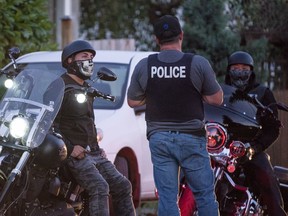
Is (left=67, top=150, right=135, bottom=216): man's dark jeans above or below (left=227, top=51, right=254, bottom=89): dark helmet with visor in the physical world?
below

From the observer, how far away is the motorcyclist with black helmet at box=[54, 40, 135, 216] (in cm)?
781

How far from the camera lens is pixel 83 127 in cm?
795

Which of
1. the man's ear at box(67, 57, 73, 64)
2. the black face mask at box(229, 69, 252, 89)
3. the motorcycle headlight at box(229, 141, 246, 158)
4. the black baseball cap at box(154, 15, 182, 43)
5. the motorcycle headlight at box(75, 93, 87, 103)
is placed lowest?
the motorcycle headlight at box(229, 141, 246, 158)

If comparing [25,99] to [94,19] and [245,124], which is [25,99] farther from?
[94,19]

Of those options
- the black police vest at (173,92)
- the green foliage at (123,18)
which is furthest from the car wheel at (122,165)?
the green foliage at (123,18)

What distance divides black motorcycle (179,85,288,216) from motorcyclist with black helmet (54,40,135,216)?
53cm

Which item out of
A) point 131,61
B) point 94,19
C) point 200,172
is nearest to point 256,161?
point 200,172

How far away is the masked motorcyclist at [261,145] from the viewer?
854 cm

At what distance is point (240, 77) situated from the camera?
29.0ft

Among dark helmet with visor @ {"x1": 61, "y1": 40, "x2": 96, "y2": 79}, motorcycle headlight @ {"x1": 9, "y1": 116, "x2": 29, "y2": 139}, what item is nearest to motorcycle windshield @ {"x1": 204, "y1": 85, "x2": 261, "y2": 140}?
dark helmet with visor @ {"x1": 61, "y1": 40, "x2": 96, "y2": 79}

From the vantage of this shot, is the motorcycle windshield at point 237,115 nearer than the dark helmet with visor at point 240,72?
Yes

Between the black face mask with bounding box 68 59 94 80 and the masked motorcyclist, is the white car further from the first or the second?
the black face mask with bounding box 68 59 94 80

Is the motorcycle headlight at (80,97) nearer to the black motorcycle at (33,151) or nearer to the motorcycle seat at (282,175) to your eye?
the black motorcycle at (33,151)

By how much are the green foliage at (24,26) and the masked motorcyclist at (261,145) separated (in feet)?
12.2
